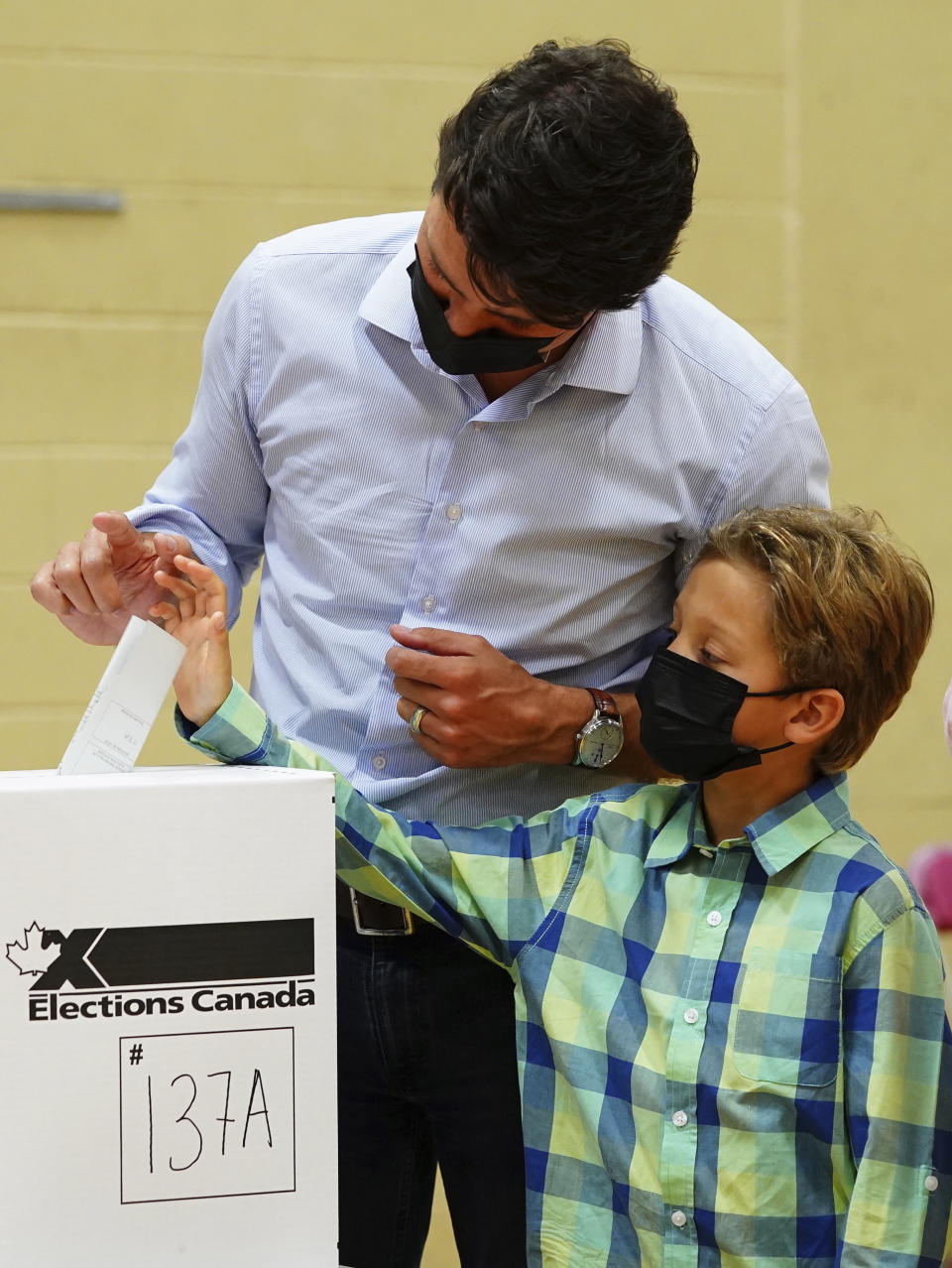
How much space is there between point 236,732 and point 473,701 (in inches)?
7.7

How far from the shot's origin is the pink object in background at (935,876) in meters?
2.48

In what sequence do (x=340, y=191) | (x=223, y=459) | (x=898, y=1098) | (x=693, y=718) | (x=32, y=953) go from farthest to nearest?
(x=340, y=191)
(x=223, y=459)
(x=693, y=718)
(x=898, y=1098)
(x=32, y=953)

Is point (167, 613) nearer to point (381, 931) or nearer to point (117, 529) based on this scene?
point (117, 529)

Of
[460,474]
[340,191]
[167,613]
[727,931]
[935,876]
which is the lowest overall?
[935,876]

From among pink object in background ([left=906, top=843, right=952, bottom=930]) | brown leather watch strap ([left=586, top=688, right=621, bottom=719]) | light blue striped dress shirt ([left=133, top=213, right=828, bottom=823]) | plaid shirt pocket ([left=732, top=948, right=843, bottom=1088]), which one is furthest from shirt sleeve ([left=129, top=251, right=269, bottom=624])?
pink object in background ([left=906, top=843, right=952, bottom=930])

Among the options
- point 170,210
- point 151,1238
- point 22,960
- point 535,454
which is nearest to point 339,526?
point 535,454

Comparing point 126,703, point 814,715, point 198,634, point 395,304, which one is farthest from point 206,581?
point 814,715

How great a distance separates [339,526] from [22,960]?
464 mm

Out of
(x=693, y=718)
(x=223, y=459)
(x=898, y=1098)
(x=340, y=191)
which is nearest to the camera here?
(x=898, y=1098)

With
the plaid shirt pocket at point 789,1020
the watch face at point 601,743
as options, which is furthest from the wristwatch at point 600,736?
the plaid shirt pocket at point 789,1020

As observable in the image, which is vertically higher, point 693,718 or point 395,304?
point 395,304

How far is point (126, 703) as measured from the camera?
1.00m

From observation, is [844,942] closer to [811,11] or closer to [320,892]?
[320,892]

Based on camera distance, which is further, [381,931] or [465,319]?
[381,931]
